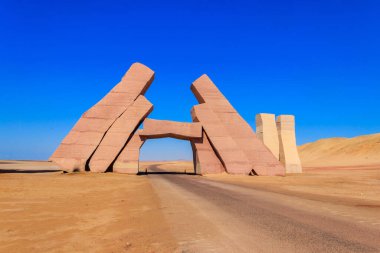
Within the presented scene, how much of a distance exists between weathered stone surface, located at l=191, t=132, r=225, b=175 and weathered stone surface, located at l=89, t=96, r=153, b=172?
5.41m

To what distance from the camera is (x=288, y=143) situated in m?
32.4

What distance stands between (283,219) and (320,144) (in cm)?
8739

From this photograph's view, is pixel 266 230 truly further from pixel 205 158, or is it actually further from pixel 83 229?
pixel 205 158

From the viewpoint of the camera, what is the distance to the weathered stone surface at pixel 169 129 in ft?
92.0

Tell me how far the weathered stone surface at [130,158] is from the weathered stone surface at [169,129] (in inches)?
31.9

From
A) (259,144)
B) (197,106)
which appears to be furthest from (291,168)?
(197,106)

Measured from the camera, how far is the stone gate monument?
26750mm

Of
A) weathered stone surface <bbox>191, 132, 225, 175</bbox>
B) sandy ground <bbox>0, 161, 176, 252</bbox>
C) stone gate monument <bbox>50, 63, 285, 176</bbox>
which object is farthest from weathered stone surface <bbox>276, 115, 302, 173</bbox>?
sandy ground <bbox>0, 161, 176, 252</bbox>

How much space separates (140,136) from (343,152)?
181 ft

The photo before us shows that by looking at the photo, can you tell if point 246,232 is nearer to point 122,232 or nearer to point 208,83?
point 122,232

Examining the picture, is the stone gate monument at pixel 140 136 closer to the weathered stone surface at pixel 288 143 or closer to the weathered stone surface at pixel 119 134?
the weathered stone surface at pixel 119 134

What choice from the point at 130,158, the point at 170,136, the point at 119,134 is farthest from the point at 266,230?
the point at 170,136

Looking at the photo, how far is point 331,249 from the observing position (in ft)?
14.0

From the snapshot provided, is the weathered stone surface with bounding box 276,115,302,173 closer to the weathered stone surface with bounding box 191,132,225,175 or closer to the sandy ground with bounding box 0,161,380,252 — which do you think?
the weathered stone surface with bounding box 191,132,225,175
